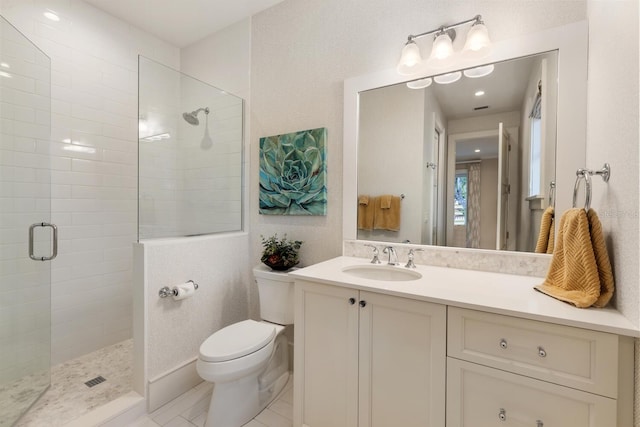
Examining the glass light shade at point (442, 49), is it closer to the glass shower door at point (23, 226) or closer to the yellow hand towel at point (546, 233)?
the yellow hand towel at point (546, 233)

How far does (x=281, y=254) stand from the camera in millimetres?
1960

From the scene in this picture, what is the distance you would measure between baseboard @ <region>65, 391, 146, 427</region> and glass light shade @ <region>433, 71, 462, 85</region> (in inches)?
98.5

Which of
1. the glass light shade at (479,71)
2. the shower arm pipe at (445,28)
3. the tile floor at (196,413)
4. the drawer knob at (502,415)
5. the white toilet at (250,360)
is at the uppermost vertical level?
the shower arm pipe at (445,28)

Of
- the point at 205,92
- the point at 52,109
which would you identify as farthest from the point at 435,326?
the point at 52,109

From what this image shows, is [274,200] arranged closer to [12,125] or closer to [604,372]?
[12,125]

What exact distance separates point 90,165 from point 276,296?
180 centimetres

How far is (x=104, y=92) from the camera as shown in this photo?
7.49 ft

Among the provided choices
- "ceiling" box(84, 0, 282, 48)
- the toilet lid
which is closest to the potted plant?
the toilet lid

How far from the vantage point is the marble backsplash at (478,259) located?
135 cm

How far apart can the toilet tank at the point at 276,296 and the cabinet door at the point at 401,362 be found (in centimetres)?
73

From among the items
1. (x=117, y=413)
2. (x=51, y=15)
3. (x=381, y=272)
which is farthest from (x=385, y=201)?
(x=51, y=15)

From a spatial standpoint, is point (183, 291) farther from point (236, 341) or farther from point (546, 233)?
point (546, 233)

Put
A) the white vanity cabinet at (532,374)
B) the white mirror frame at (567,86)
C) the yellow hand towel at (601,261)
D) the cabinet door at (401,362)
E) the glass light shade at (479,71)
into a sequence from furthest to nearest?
the glass light shade at (479,71) → the white mirror frame at (567,86) → the cabinet door at (401,362) → the yellow hand towel at (601,261) → the white vanity cabinet at (532,374)

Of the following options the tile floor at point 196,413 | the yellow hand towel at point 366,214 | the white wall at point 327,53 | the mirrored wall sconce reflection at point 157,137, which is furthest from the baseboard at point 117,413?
the yellow hand towel at point 366,214
